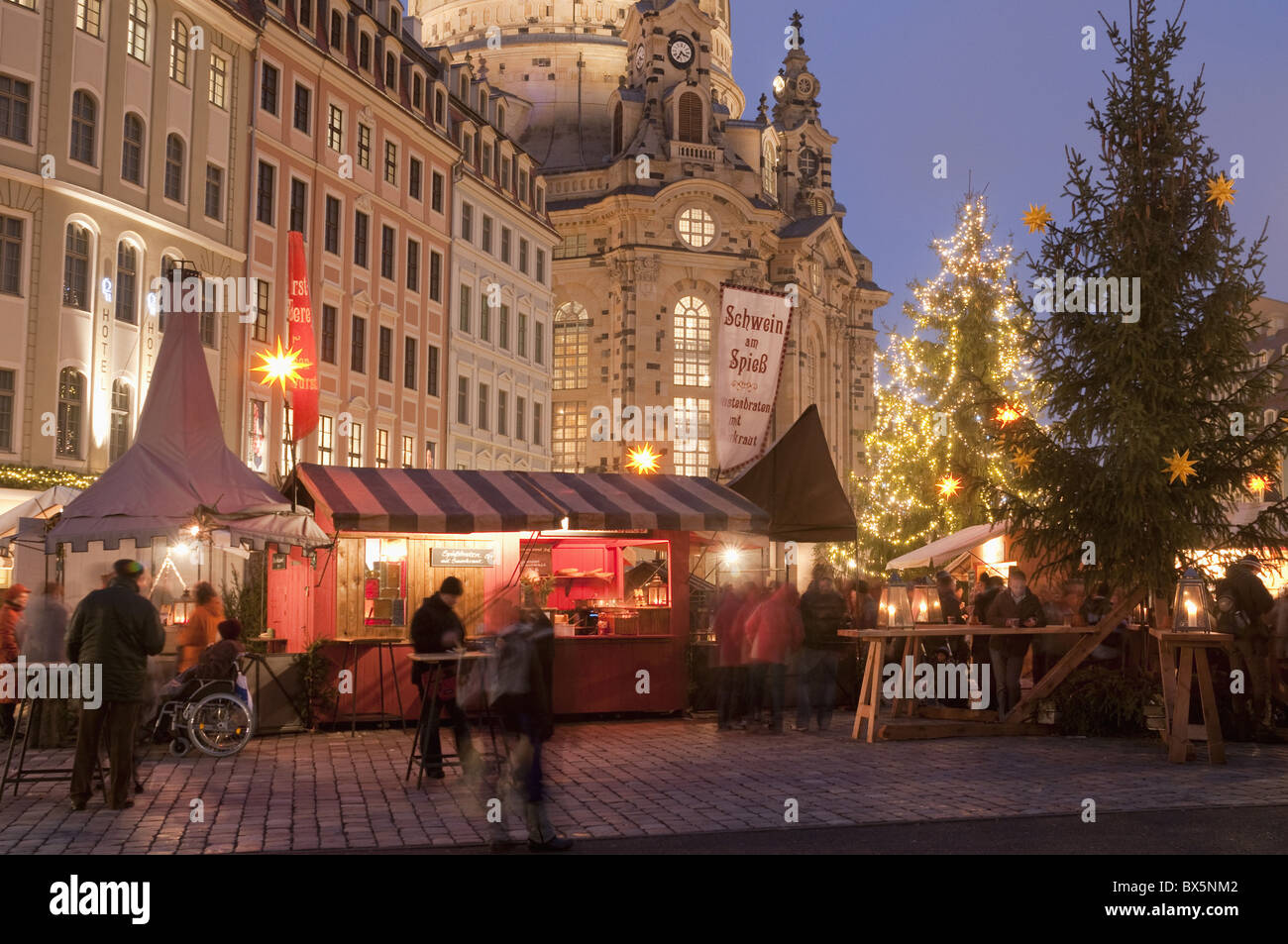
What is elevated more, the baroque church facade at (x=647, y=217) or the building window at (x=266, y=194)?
the baroque church facade at (x=647, y=217)

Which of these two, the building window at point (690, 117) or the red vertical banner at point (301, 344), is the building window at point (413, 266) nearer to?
the red vertical banner at point (301, 344)

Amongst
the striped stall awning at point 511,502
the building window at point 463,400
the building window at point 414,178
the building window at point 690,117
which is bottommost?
the striped stall awning at point 511,502

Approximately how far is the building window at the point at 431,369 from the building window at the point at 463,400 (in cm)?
168

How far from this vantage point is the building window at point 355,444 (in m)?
40.0

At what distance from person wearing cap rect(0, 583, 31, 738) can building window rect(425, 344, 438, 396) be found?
1108 inches

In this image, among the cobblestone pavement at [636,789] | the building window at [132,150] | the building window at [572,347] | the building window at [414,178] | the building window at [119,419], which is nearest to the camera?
the cobblestone pavement at [636,789]

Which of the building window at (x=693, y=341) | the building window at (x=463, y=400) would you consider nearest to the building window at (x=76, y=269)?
the building window at (x=463, y=400)

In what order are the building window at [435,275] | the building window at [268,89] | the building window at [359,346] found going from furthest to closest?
the building window at [435,275]
the building window at [359,346]
the building window at [268,89]

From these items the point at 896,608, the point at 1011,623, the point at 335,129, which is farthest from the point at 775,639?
the point at 335,129

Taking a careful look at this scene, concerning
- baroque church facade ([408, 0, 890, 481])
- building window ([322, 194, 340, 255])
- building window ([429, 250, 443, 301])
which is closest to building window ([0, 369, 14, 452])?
building window ([322, 194, 340, 255])

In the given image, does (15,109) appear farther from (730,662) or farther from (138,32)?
(730,662)

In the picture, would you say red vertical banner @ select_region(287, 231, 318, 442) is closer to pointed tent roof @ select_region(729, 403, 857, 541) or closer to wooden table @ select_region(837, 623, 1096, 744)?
pointed tent roof @ select_region(729, 403, 857, 541)

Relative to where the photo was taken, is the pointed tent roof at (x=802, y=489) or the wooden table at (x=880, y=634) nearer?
the wooden table at (x=880, y=634)

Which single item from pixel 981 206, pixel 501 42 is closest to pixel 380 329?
pixel 981 206
